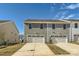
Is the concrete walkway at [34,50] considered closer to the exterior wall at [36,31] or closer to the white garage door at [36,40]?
the white garage door at [36,40]

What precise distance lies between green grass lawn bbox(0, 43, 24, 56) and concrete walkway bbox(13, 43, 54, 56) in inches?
8.6

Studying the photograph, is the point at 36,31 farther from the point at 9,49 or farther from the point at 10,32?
the point at 9,49

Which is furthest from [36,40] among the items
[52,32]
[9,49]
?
[9,49]

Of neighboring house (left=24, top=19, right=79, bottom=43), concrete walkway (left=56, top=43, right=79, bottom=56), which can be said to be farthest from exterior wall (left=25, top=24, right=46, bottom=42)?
concrete walkway (left=56, top=43, right=79, bottom=56)

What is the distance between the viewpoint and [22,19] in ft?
40.9

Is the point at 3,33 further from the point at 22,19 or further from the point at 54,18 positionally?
the point at 54,18

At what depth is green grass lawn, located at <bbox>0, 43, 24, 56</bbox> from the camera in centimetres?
1196

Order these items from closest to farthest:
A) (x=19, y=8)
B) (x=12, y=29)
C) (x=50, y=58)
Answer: (x=50, y=58) < (x=19, y=8) < (x=12, y=29)

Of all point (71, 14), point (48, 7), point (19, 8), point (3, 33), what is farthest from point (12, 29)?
point (71, 14)

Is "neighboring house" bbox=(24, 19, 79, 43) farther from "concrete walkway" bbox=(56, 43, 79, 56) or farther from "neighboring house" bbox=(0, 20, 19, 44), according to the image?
"neighboring house" bbox=(0, 20, 19, 44)

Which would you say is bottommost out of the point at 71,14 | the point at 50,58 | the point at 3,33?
the point at 50,58

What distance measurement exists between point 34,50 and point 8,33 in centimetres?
156

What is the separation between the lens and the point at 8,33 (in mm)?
13094

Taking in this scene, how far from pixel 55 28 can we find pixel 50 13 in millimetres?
958
